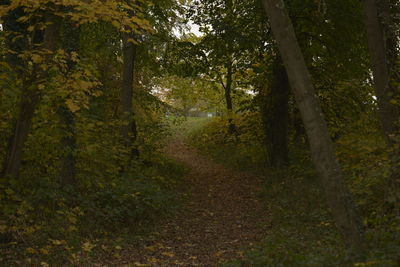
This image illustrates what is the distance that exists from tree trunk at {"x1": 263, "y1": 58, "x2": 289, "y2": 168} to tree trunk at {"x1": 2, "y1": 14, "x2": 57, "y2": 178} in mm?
9761

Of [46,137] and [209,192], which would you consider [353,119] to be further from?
[46,137]

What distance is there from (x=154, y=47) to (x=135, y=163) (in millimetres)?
5514

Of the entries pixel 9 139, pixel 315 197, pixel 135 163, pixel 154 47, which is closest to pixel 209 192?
pixel 135 163

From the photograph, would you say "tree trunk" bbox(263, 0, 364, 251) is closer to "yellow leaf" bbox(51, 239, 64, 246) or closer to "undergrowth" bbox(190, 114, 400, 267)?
"undergrowth" bbox(190, 114, 400, 267)

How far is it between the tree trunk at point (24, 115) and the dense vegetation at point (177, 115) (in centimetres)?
2

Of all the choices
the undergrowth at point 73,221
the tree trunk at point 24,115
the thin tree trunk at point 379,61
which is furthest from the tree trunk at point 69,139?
the thin tree trunk at point 379,61

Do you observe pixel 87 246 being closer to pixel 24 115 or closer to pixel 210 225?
pixel 24 115

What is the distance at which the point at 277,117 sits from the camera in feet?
52.0

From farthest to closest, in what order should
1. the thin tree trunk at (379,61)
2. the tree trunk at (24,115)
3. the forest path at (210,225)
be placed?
the thin tree trunk at (379,61) < the forest path at (210,225) < the tree trunk at (24,115)

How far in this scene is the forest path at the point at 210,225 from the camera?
7.69 meters

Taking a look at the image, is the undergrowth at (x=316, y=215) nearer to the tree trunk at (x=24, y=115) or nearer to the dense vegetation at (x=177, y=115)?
the dense vegetation at (x=177, y=115)

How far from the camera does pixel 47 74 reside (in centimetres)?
728

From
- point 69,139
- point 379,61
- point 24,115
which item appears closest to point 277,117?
point 379,61

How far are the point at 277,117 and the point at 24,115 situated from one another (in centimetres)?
1066
